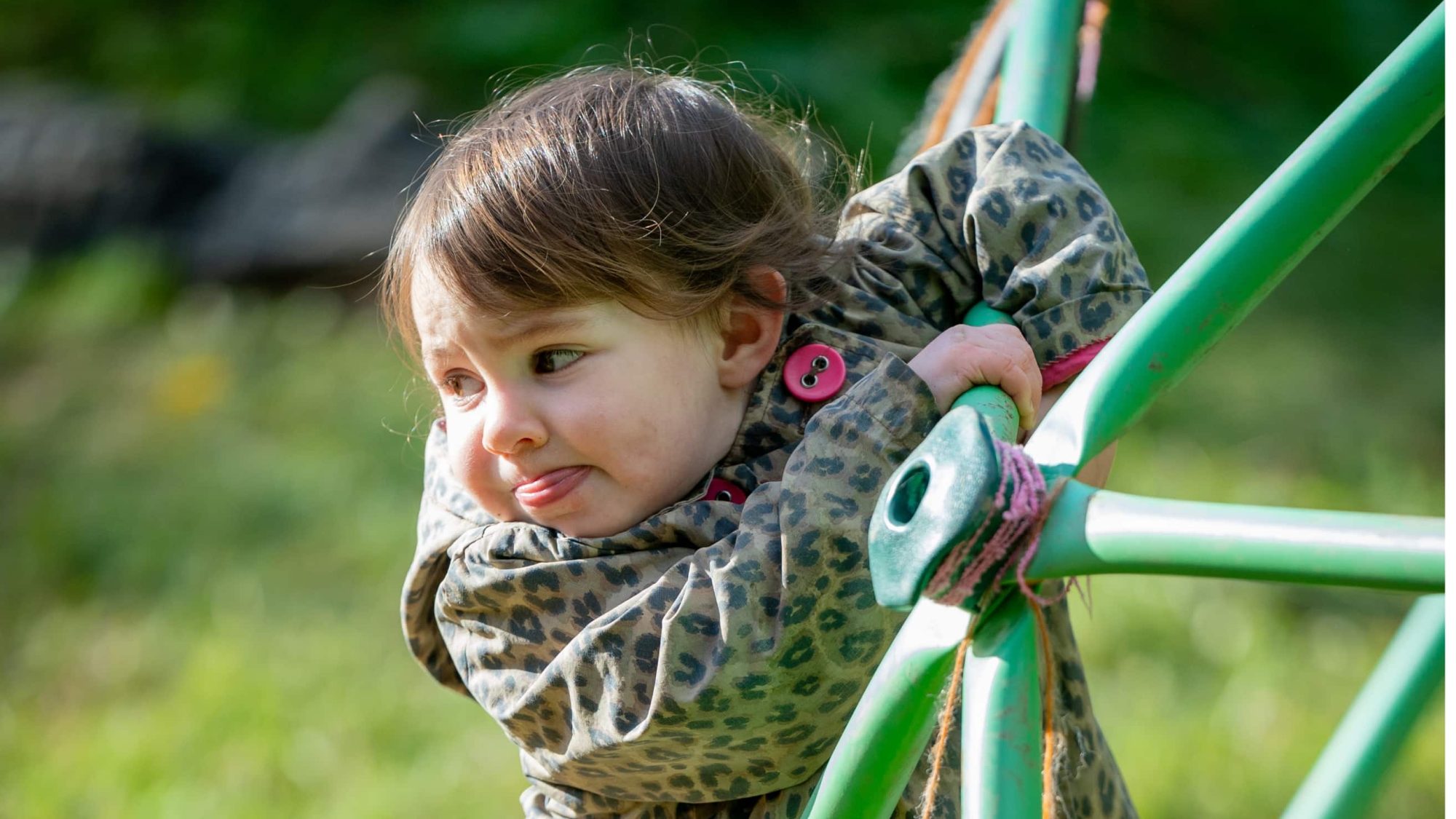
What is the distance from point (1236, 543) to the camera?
0.50 meters

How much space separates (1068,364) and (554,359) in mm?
295

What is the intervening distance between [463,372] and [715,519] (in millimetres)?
173

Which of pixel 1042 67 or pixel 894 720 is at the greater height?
pixel 1042 67

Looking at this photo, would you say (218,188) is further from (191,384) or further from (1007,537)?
(1007,537)

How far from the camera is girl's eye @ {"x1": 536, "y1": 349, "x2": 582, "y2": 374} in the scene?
827 millimetres

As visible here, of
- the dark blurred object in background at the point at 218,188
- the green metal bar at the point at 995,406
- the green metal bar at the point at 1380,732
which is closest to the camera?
the green metal bar at the point at 995,406

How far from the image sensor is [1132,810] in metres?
0.99

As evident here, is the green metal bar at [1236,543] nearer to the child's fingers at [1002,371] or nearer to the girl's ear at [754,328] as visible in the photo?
the child's fingers at [1002,371]

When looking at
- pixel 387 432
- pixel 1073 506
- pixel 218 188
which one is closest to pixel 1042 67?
pixel 1073 506

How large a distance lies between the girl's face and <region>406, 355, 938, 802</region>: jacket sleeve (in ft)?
0.08

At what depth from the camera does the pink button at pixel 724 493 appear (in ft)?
2.81

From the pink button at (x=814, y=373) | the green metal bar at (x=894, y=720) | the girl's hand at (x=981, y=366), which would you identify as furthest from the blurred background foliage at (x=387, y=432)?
the green metal bar at (x=894, y=720)

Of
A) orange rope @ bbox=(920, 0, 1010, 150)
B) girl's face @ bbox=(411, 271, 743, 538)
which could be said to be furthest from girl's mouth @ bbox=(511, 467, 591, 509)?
orange rope @ bbox=(920, 0, 1010, 150)

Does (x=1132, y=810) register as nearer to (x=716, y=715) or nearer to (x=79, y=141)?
(x=716, y=715)
